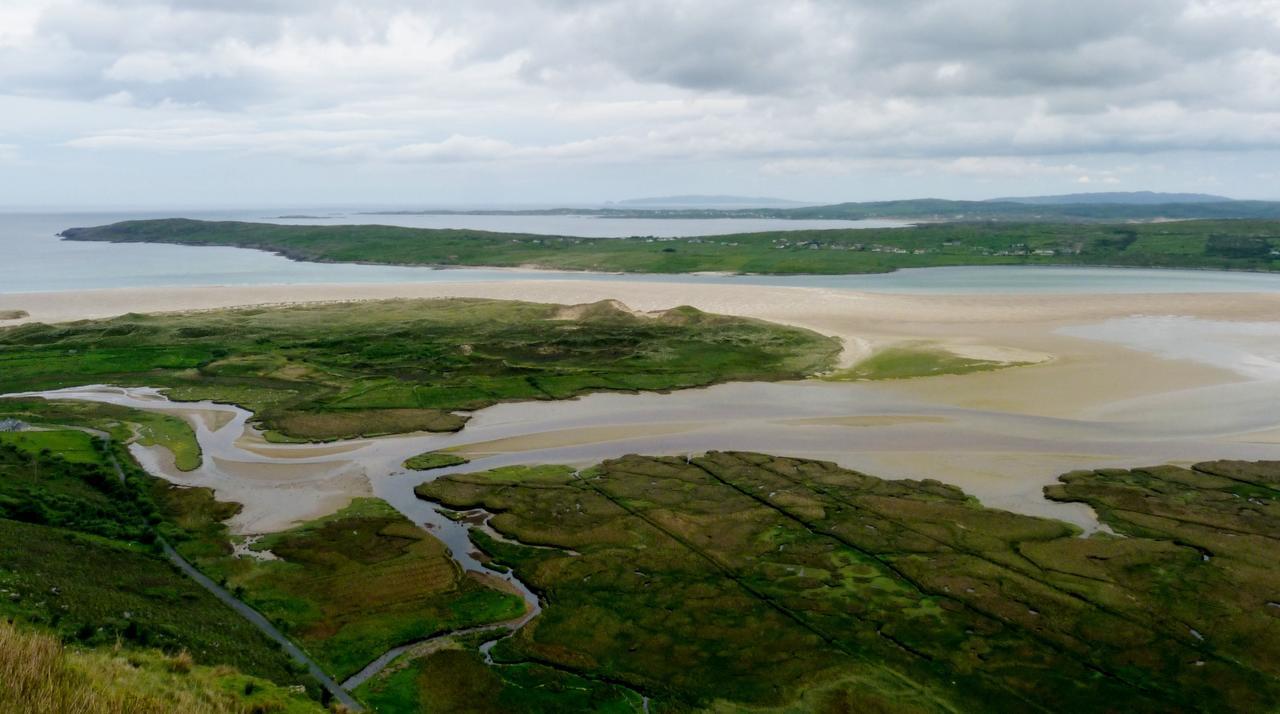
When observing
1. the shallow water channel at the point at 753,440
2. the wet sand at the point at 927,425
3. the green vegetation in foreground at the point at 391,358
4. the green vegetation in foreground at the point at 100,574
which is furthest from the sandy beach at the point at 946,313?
the green vegetation in foreground at the point at 100,574

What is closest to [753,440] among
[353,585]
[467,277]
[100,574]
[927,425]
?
[927,425]

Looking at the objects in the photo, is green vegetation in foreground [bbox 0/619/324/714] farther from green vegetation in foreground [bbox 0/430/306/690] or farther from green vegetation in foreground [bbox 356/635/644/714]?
green vegetation in foreground [bbox 356/635/644/714]

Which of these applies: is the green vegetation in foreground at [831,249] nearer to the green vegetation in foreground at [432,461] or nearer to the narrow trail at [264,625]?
the green vegetation in foreground at [432,461]

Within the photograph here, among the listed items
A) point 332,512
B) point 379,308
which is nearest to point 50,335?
A: point 379,308

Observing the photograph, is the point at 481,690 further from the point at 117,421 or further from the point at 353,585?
the point at 117,421

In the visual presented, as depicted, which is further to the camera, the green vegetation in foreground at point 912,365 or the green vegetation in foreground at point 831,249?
the green vegetation in foreground at point 831,249

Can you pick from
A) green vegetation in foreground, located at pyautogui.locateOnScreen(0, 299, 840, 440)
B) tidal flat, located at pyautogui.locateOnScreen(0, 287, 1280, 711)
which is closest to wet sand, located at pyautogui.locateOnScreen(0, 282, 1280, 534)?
tidal flat, located at pyautogui.locateOnScreen(0, 287, 1280, 711)

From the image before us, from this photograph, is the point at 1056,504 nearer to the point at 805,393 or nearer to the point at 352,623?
the point at 805,393
